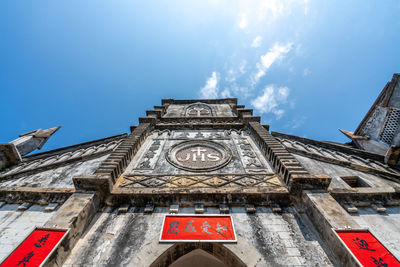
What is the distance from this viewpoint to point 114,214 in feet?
18.5

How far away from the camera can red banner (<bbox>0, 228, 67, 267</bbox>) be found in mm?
3840

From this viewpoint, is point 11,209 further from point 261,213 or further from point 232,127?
point 232,127

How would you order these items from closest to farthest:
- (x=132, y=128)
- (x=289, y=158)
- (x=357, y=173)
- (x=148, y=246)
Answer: (x=148, y=246) → (x=289, y=158) → (x=357, y=173) → (x=132, y=128)

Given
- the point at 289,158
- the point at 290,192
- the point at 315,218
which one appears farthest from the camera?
the point at 289,158

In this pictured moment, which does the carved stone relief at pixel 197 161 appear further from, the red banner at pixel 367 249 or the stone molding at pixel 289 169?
the red banner at pixel 367 249

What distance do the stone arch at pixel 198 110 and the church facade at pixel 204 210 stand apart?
27.9ft

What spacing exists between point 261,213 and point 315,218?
144cm

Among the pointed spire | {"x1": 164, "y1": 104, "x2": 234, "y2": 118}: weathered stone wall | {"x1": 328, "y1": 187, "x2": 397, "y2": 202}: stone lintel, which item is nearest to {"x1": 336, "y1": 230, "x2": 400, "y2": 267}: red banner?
{"x1": 328, "y1": 187, "x2": 397, "y2": 202}: stone lintel

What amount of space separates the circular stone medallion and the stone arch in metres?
7.65

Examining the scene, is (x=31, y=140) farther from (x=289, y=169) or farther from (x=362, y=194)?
(x=362, y=194)

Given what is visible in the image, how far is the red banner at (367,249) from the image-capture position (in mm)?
3814

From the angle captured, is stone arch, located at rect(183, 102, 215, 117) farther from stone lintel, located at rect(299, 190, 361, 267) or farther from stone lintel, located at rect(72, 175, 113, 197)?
stone lintel, located at rect(299, 190, 361, 267)

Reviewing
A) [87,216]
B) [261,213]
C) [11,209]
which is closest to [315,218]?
[261,213]

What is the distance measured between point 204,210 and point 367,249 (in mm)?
3966
